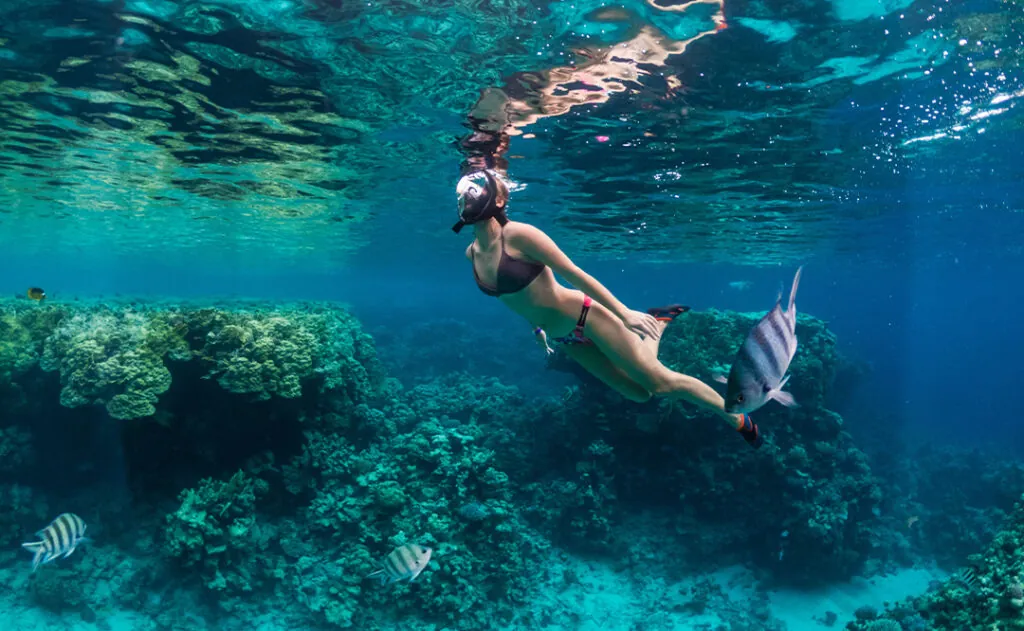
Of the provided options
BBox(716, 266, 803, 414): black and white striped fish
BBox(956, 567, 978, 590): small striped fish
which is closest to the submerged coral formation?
BBox(956, 567, 978, 590): small striped fish

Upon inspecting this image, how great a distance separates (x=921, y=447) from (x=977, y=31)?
84.8ft

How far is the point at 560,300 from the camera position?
462cm

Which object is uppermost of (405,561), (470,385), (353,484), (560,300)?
(560,300)

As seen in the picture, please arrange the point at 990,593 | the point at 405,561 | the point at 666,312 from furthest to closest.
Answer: the point at 405,561 → the point at 990,593 → the point at 666,312

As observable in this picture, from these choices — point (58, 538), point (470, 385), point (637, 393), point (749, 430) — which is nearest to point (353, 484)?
point (58, 538)

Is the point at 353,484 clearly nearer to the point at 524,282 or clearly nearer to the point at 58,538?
the point at 58,538

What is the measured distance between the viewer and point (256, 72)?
1034 centimetres

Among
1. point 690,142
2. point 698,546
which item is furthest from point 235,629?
point 690,142

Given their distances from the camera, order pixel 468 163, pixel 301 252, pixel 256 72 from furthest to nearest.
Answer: pixel 301 252 → pixel 468 163 → pixel 256 72

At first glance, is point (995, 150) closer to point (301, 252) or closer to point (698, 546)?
point (698, 546)

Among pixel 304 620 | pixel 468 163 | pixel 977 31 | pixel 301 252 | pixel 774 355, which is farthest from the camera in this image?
pixel 301 252

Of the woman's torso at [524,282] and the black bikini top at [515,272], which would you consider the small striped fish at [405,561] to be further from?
the black bikini top at [515,272]

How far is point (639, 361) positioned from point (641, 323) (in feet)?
1.23

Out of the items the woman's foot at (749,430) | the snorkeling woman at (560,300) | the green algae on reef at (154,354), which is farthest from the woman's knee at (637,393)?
the green algae on reef at (154,354)
